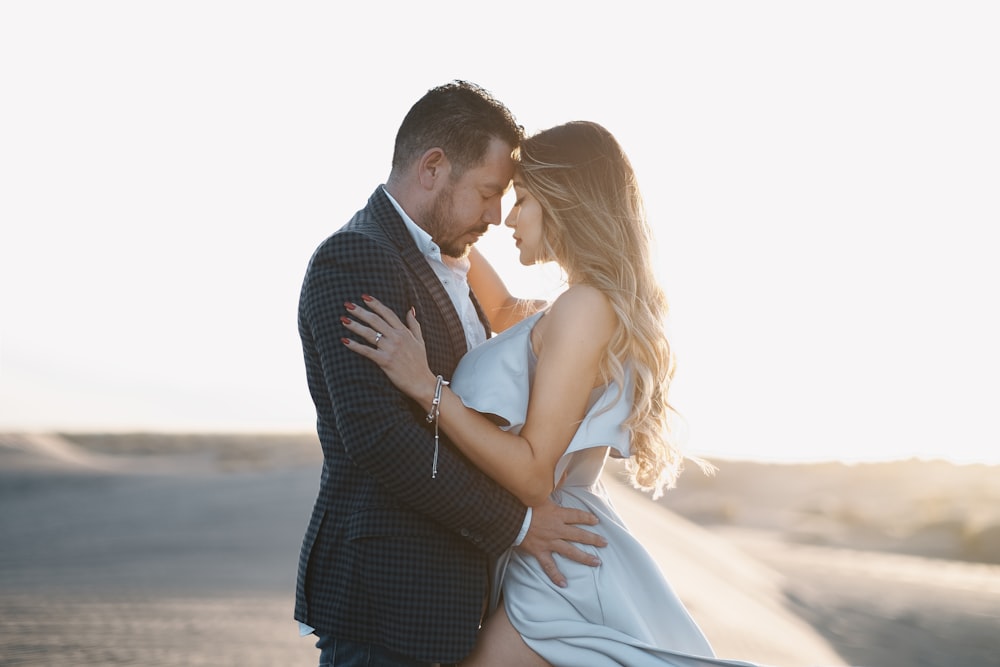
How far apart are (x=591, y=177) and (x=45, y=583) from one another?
892 centimetres

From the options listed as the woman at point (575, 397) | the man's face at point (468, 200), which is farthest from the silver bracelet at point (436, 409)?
the man's face at point (468, 200)

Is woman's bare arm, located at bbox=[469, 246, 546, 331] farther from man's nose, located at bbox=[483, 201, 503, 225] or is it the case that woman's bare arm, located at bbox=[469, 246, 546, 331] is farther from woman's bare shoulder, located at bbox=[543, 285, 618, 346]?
woman's bare shoulder, located at bbox=[543, 285, 618, 346]

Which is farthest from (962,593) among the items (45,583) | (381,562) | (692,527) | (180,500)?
(180,500)

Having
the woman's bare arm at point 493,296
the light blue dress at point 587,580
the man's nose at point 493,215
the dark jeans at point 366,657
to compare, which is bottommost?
the dark jeans at point 366,657

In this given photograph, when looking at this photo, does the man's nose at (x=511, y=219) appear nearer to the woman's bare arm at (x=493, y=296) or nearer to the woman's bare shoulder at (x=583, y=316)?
the woman's bare shoulder at (x=583, y=316)

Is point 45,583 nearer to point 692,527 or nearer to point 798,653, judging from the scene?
point 798,653

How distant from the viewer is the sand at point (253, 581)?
7.69 metres

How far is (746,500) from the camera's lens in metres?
21.3

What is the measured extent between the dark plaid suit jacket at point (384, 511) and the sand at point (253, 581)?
4912 millimetres

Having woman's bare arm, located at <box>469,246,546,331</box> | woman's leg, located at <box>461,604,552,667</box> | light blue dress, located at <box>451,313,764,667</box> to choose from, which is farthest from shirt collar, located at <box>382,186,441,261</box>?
woman's leg, located at <box>461,604,552,667</box>

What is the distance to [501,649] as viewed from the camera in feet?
8.27

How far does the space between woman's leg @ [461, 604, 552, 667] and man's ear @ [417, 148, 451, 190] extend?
1.23 metres

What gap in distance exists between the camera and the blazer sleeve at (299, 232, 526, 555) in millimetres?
2387

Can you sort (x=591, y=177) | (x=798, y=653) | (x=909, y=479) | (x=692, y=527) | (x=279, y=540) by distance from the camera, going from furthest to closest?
1. (x=909, y=479)
2. (x=692, y=527)
3. (x=279, y=540)
4. (x=798, y=653)
5. (x=591, y=177)
